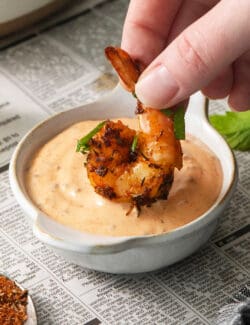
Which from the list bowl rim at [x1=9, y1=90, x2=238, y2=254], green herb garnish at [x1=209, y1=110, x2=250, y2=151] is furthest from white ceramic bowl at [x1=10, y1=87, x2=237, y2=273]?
green herb garnish at [x1=209, y1=110, x2=250, y2=151]

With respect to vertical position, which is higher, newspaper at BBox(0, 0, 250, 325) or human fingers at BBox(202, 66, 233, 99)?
human fingers at BBox(202, 66, 233, 99)

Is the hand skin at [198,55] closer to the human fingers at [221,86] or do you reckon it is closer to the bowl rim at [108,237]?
the bowl rim at [108,237]

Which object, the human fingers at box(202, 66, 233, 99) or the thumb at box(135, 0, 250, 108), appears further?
the human fingers at box(202, 66, 233, 99)

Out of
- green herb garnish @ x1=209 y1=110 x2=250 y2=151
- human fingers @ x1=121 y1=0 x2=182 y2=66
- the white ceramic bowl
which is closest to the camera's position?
the white ceramic bowl

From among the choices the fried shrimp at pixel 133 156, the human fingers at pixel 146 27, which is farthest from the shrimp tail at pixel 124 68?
the human fingers at pixel 146 27

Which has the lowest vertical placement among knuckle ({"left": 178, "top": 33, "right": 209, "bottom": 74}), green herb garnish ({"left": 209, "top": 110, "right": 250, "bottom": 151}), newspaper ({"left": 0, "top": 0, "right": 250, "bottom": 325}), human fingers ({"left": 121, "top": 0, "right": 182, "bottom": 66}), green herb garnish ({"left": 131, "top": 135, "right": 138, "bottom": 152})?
newspaper ({"left": 0, "top": 0, "right": 250, "bottom": 325})

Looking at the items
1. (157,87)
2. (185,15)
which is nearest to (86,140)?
(157,87)

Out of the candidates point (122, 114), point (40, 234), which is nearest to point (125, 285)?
point (40, 234)

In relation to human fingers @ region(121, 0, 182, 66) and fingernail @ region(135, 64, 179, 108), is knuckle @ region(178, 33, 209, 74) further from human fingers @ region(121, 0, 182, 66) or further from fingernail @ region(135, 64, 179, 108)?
human fingers @ region(121, 0, 182, 66)
